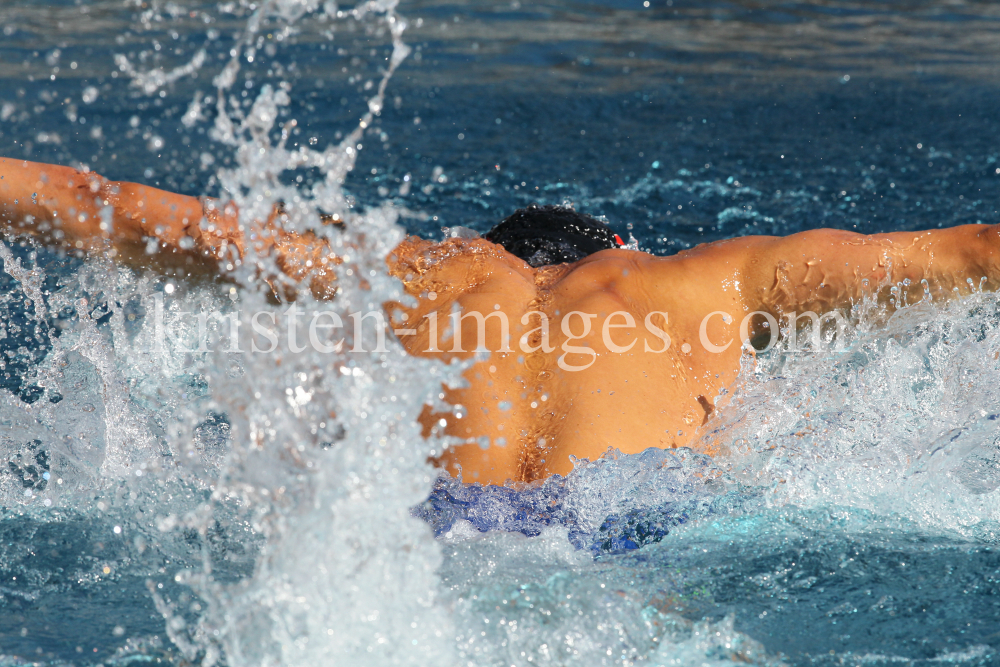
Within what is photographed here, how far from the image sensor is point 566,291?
1.87 meters

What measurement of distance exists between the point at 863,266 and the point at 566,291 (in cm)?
63

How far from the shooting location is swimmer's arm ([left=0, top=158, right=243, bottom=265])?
1.99 meters

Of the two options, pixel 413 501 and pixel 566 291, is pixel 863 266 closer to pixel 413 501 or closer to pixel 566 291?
pixel 566 291

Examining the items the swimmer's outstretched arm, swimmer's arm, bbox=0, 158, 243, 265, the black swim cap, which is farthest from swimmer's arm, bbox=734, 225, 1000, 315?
swimmer's arm, bbox=0, 158, 243, 265

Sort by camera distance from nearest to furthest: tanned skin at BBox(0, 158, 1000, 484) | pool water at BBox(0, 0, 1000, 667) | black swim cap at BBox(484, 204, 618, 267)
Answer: pool water at BBox(0, 0, 1000, 667) → tanned skin at BBox(0, 158, 1000, 484) → black swim cap at BBox(484, 204, 618, 267)

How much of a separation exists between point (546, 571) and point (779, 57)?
5138 mm

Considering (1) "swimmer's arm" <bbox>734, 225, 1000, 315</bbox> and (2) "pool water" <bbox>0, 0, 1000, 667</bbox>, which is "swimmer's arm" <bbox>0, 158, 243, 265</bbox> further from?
(1) "swimmer's arm" <bbox>734, 225, 1000, 315</bbox>

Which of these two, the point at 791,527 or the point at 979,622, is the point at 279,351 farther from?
the point at 979,622

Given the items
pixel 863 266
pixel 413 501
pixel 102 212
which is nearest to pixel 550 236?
pixel 863 266

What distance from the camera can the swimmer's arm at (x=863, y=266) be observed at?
1.94 metres

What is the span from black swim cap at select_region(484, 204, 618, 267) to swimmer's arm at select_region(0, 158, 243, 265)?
669 millimetres

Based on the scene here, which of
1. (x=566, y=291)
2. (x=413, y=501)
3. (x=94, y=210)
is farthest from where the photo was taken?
(x=94, y=210)

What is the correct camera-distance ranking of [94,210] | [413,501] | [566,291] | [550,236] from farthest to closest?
[550,236]
[94,210]
[566,291]
[413,501]

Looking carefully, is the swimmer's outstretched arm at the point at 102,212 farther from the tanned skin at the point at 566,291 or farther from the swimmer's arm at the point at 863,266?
the swimmer's arm at the point at 863,266
